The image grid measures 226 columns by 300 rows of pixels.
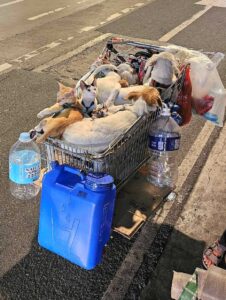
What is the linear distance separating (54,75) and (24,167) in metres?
3.24

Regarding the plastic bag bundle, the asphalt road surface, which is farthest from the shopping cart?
the asphalt road surface

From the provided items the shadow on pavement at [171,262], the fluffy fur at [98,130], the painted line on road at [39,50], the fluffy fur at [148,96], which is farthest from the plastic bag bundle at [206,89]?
the painted line on road at [39,50]

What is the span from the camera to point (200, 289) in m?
2.30

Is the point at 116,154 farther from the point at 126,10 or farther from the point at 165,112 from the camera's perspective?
the point at 126,10

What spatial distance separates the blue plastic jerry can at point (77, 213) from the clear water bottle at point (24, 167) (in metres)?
0.42

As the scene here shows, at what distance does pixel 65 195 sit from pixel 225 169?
Answer: 2.04 metres

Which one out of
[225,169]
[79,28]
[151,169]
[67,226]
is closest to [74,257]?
[67,226]

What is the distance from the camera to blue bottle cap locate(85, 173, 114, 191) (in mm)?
2615

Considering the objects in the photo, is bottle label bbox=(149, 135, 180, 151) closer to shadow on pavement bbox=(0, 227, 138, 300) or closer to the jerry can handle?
the jerry can handle

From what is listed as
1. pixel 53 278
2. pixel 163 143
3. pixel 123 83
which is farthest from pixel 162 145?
pixel 53 278

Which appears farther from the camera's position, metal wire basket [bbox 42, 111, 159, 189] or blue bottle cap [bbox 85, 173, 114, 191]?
metal wire basket [bbox 42, 111, 159, 189]

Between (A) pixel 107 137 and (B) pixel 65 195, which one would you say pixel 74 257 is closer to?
(B) pixel 65 195

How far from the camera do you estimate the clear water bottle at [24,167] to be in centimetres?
317

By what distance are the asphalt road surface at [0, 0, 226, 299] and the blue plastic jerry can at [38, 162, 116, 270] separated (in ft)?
0.58
